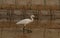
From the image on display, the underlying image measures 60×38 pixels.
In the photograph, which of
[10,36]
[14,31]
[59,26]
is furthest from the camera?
[59,26]

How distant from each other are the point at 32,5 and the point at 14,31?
1591 millimetres

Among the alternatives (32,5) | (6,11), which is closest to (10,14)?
(6,11)

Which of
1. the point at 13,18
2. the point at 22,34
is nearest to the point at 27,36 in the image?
the point at 22,34

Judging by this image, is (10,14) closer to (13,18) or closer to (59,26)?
(13,18)

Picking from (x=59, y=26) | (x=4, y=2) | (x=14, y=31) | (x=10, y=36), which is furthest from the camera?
(x=4, y=2)

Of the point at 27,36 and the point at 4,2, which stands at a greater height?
the point at 4,2

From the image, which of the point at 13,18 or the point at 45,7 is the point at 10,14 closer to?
the point at 13,18

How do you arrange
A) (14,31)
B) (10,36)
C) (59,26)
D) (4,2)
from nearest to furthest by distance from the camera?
(10,36), (14,31), (59,26), (4,2)

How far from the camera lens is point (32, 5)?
625 centimetres

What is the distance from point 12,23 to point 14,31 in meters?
0.94

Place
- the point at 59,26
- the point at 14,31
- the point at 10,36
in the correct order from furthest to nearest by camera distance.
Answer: the point at 59,26
the point at 14,31
the point at 10,36

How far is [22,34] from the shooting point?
15.3 feet

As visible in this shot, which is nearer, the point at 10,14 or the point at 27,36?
the point at 27,36

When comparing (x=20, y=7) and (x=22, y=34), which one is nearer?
(x=22, y=34)
